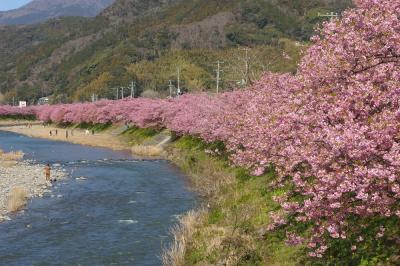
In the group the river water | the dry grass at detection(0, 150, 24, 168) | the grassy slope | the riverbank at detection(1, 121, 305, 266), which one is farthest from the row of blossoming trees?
the dry grass at detection(0, 150, 24, 168)

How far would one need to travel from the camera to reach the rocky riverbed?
34906mm

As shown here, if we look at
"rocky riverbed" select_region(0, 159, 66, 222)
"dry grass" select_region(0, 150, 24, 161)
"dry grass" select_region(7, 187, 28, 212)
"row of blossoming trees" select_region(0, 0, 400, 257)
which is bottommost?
"dry grass" select_region(0, 150, 24, 161)

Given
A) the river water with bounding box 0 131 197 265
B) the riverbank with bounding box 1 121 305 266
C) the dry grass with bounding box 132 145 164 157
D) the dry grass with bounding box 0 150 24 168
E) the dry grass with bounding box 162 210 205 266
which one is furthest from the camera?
the dry grass with bounding box 132 145 164 157

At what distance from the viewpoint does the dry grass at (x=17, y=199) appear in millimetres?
31203

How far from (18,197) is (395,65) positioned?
89.3 ft

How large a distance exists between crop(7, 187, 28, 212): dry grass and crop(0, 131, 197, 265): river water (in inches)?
25.3

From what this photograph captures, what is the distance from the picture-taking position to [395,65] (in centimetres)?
1191

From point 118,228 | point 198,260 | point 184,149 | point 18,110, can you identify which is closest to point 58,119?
point 18,110

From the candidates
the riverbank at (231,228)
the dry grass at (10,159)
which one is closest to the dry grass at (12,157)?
the dry grass at (10,159)

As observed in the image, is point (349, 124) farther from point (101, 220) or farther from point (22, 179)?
point (22, 179)

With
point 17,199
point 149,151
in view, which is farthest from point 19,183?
point 149,151

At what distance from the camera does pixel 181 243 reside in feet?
65.8

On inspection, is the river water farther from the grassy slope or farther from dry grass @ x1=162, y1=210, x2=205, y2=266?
the grassy slope

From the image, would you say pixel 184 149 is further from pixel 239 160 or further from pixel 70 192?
pixel 239 160
